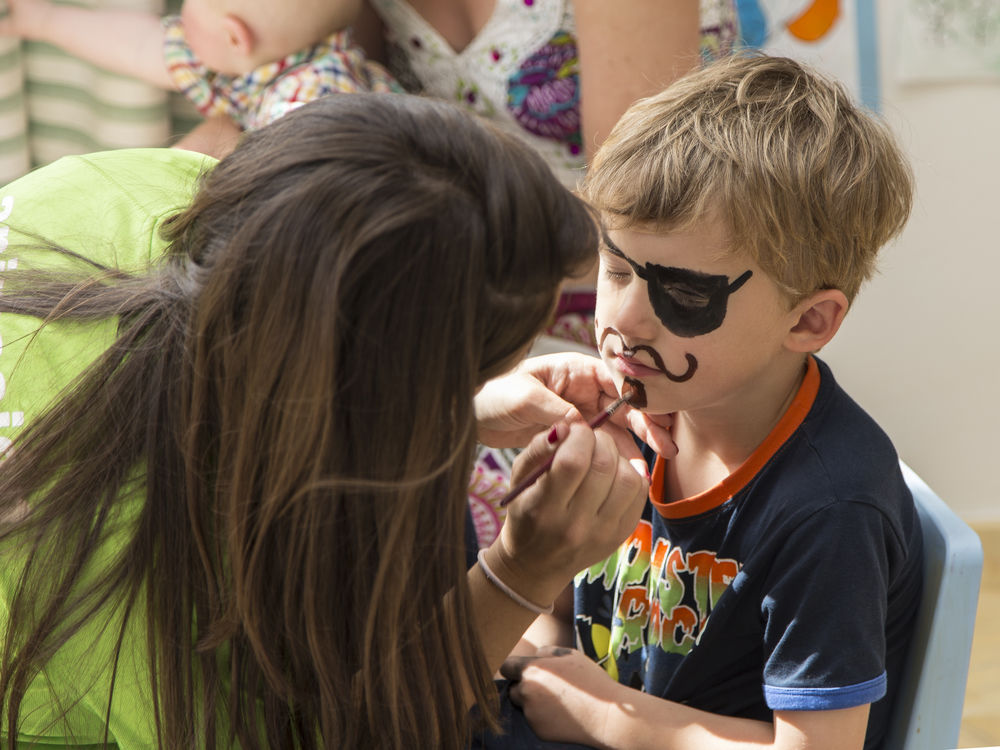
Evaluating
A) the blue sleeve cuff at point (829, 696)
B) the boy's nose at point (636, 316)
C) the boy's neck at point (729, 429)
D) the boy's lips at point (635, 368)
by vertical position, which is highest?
the boy's nose at point (636, 316)

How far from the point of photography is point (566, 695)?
851 mm

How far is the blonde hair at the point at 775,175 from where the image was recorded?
29.4 inches

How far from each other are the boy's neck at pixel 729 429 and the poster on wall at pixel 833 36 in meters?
1.09

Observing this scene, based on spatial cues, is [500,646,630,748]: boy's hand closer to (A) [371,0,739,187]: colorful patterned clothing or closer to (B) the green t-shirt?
(B) the green t-shirt

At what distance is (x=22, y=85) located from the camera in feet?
4.58

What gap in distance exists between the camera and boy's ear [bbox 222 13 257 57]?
1.18 m

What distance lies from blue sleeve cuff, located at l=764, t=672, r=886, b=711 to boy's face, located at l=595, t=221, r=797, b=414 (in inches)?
9.4

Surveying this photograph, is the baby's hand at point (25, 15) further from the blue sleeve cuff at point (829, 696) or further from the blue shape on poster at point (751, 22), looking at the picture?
the blue sleeve cuff at point (829, 696)

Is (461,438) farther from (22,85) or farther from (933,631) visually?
(22,85)

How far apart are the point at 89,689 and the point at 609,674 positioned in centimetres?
48

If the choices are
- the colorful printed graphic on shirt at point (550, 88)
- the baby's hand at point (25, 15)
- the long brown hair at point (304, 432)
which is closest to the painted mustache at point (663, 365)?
the long brown hair at point (304, 432)

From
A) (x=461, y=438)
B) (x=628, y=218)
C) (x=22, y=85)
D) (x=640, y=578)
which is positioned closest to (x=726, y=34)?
(x=628, y=218)

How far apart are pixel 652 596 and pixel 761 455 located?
18cm

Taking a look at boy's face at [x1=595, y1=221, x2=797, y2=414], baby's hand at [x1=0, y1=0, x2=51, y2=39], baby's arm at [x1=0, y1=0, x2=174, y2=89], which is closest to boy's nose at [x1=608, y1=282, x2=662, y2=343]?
boy's face at [x1=595, y1=221, x2=797, y2=414]
